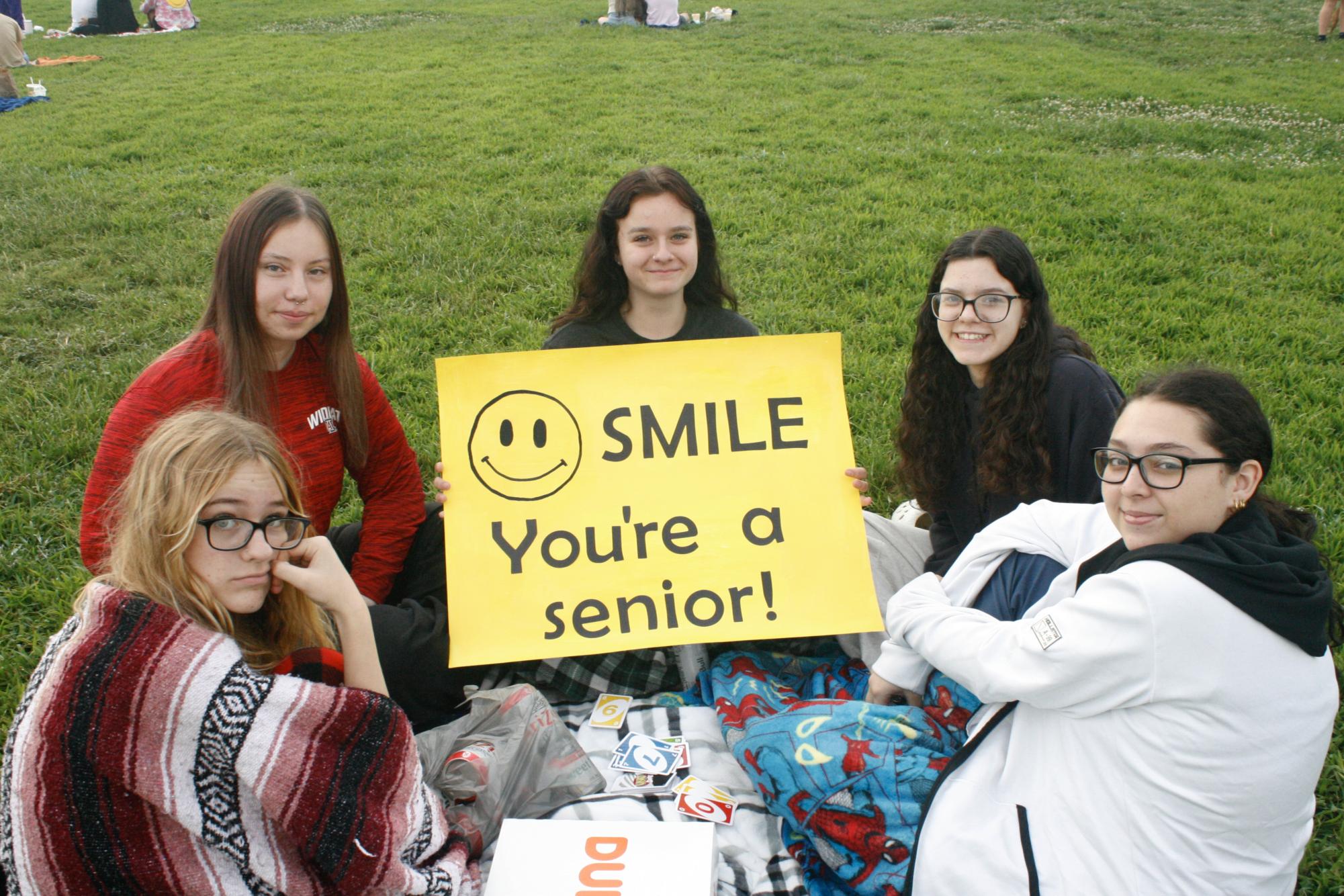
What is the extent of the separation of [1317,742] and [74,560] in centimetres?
441

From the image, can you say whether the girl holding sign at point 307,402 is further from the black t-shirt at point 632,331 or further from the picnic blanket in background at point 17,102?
the picnic blanket in background at point 17,102

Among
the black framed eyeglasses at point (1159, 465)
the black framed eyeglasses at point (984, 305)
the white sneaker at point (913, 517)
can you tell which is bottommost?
the white sneaker at point (913, 517)

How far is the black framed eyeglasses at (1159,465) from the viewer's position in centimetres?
220

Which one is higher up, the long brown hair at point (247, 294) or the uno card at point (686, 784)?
the long brown hair at point (247, 294)

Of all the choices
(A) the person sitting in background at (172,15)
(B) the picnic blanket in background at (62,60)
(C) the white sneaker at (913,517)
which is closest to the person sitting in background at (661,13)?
(B) the picnic blanket in background at (62,60)

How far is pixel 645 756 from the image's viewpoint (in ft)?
9.78

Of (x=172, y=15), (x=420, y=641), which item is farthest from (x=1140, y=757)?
(x=172, y=15)

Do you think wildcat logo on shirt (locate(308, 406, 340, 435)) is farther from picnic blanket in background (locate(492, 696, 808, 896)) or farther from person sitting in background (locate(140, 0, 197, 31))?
person sitting in background (locate(140, 0, 197, 31))

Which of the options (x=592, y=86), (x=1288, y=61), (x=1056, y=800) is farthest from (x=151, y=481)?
(x=1288, y=61)

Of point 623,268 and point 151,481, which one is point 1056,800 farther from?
point 623,268

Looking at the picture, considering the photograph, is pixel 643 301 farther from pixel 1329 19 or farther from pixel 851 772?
pixel 1329 19

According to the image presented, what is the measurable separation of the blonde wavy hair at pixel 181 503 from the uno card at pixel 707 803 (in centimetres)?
122

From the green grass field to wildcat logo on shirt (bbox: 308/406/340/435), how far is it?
0.84 metres

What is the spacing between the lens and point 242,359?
3.01 m
